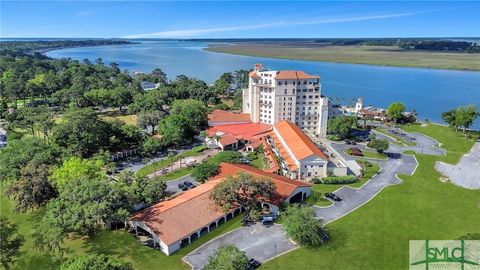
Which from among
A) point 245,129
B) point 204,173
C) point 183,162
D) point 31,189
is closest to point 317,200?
point 204,173

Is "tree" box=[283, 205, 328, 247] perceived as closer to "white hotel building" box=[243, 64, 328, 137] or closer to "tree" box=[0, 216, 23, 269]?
"tree" box=[0, 216, 23, 269]

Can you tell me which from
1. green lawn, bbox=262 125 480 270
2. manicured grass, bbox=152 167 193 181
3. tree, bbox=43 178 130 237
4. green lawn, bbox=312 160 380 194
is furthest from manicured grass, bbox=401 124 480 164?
tree, bbox=43 178 130 237

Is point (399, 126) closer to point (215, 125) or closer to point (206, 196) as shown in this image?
point (215, 125)

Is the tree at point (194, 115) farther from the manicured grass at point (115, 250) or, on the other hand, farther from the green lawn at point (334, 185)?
the manicured grass at point (115, 250)

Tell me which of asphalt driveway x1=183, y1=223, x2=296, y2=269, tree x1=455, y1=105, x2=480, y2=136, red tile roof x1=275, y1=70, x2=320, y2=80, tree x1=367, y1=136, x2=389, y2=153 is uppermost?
red tile roof x1=275, y1=70, x2=320, y2=80

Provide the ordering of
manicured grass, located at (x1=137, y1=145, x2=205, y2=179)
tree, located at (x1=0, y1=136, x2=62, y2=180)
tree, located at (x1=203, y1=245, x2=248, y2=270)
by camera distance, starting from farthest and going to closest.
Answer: manicured grass, located at (x1=137, y1=145, x2=205, y2=179) < tree, located at (x1=0, y1=136, x2=62, y2=180) < tree, located at (x1=203, y1=245, x2=248, y2=270)

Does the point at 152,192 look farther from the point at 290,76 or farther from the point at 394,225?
the point at 290,76

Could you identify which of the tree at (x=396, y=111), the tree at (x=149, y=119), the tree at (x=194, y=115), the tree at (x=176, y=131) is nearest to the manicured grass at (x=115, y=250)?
the tree at (x=176, y=131)
